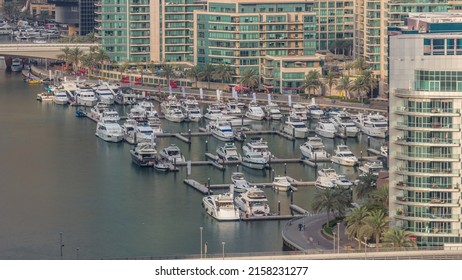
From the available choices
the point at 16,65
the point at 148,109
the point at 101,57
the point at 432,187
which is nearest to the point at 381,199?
the point at 432,187

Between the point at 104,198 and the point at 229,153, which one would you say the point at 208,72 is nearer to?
the point at 229,153

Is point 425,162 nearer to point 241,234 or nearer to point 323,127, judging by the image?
point 241,234

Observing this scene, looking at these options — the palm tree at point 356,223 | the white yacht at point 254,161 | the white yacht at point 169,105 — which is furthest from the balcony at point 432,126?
the white yacht at point 169,105

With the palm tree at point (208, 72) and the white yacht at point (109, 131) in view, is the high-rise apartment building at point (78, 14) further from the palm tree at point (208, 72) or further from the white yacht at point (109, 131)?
the white yacht at point (109, 131)

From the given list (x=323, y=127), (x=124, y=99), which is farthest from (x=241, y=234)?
(x=124, y=99)

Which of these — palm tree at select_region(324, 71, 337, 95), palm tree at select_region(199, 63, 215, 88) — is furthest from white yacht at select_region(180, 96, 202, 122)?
palm tree at select_region(324, 71, 337, 95)
